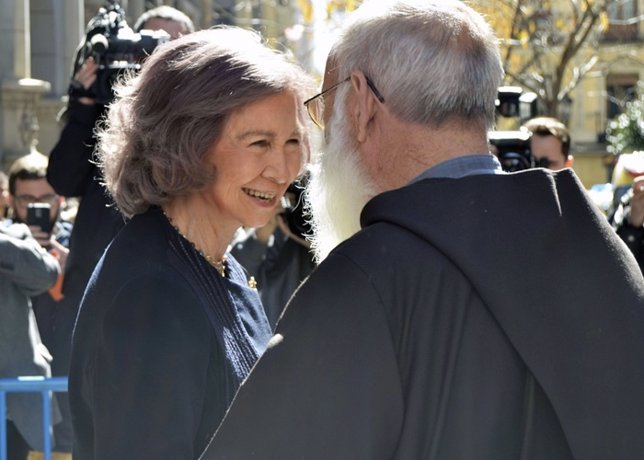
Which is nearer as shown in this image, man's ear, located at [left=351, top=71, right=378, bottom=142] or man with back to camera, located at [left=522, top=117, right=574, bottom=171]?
man's ear, located at [left=351, top=71, right=378, bottom=142]

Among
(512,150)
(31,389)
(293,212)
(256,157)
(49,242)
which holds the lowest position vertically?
(31,389)

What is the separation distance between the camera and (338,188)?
2.49m

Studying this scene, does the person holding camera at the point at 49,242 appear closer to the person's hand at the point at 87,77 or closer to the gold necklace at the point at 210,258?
the person's hand at the point at 87,77

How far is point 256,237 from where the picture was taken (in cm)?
765

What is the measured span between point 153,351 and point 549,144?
481 cm

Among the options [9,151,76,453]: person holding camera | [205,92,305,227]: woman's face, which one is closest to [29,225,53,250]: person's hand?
[9,151,76,453]: person holding camera

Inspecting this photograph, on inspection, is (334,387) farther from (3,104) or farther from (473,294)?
(3,104)

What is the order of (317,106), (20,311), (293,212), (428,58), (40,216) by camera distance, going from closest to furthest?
(428,58), (317,106), (293,212), (20,311), (40,216)

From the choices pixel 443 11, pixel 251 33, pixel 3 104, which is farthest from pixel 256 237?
pixel 3 104

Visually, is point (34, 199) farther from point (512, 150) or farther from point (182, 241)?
point (182, 241)

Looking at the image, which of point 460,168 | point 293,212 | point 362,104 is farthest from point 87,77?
point 460,168

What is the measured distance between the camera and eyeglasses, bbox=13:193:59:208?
705 cm

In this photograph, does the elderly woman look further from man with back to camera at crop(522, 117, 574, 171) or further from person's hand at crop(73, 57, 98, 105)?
man with back to camera at crop(522, 117, 574, 171)

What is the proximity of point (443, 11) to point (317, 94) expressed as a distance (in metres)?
0.45
